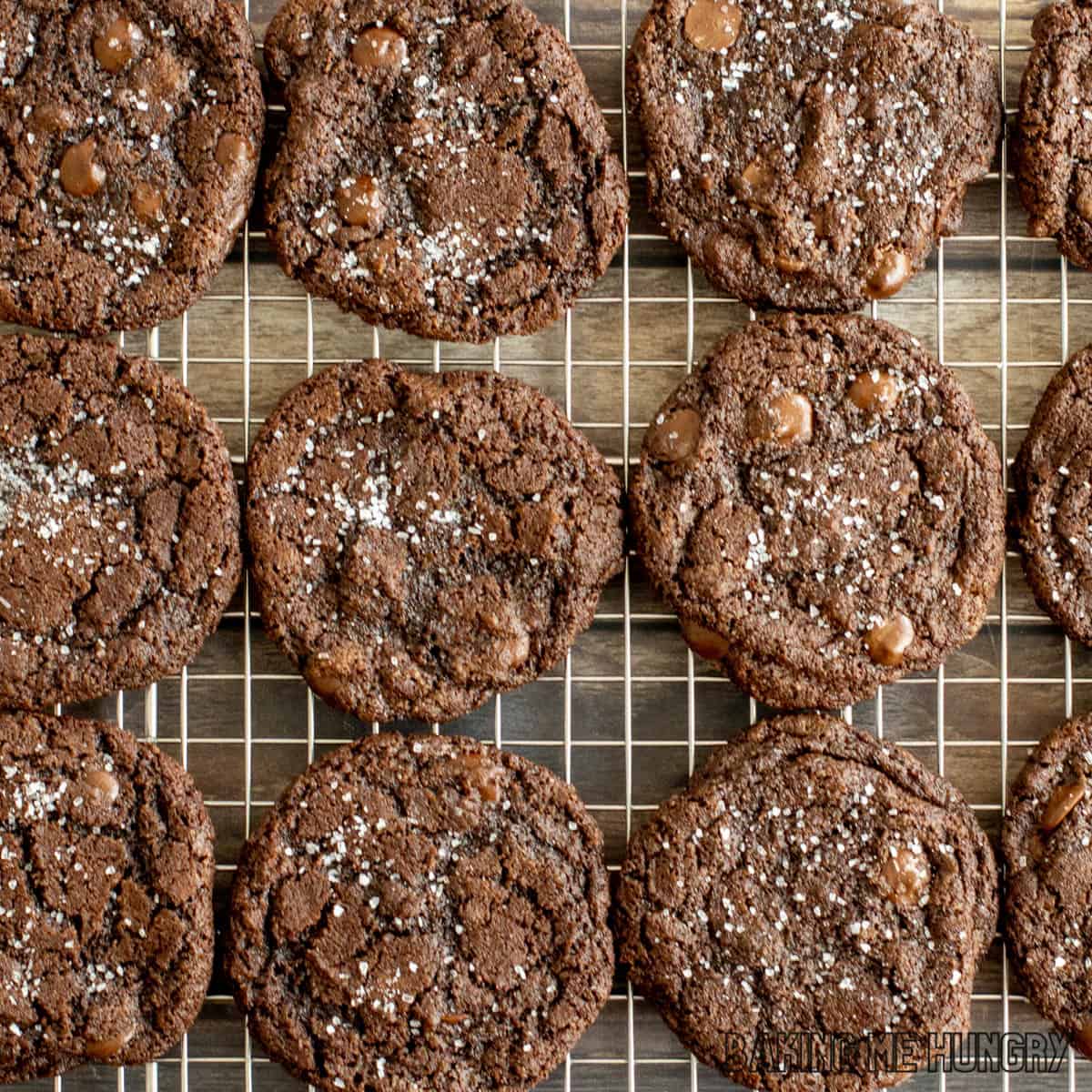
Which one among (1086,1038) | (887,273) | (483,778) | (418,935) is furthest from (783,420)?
(1086,1038)

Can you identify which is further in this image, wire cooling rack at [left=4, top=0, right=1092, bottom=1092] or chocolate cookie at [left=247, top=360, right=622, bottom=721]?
wire cooling rack at [left=4, top=0, right=1092, bottom=1092]

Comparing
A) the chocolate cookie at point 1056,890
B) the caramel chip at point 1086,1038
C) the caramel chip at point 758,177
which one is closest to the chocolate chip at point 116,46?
the caramel chip at point 758,177

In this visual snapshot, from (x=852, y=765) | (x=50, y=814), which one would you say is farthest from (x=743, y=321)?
(x=50, y=814)

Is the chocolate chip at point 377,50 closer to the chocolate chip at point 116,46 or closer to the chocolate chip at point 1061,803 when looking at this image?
the chocolate chip at point 116,46

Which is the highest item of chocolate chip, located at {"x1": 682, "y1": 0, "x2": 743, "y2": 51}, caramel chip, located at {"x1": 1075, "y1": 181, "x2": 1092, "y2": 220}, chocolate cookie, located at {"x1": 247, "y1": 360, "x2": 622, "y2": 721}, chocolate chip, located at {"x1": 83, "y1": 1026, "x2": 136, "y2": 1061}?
chocolate chip, located at {"x1": 682, "y1": 0, "x2": 743, "y2": 51}

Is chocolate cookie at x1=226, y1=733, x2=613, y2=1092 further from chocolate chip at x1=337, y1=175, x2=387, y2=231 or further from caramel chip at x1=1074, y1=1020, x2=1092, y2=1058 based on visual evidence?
chocolate chip at x1=337, y1=175, x2=387, y2=231

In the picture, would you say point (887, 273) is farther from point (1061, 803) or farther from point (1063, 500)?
point (1061, 803)

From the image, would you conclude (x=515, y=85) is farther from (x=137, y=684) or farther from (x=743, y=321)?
(x=137, y=684)

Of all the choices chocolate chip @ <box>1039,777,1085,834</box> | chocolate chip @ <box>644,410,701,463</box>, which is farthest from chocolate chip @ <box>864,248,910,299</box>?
chocolate chip @ <box>1039,777,1085,834</box>
